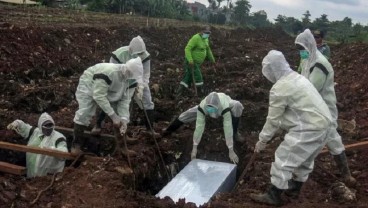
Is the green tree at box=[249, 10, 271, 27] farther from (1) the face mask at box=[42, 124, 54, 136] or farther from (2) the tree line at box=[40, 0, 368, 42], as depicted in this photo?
(1) the face mask at box=[42, 124, 54, 136]

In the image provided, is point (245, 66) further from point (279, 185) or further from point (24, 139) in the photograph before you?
point (279, 185)

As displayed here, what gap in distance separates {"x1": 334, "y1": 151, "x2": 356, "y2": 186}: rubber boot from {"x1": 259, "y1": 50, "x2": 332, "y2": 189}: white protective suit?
924mm

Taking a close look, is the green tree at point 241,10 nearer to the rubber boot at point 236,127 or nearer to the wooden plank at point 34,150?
the rubber boot at point 236,127

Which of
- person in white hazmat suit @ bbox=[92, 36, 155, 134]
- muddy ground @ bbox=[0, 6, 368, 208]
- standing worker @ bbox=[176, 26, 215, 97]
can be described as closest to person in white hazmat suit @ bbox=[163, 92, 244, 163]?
muddy ground @ bbox=[0, 6, 368, 208]

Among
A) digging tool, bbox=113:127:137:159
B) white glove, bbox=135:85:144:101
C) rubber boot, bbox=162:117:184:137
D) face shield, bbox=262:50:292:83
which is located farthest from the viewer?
rubber boot, bbox=162:117:184:137

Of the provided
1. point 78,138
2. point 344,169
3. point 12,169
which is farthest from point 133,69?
point 344,169

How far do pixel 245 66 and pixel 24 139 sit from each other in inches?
429

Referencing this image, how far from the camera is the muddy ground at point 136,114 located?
569 centimetres

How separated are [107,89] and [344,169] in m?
3.32

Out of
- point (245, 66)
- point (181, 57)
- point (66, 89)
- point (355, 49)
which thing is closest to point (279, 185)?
point (66, 89)

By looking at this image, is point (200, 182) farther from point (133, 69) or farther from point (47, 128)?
point (47, 128)

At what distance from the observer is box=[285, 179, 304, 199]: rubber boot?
576cm

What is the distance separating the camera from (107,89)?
6.58 m

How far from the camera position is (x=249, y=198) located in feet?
19.1
